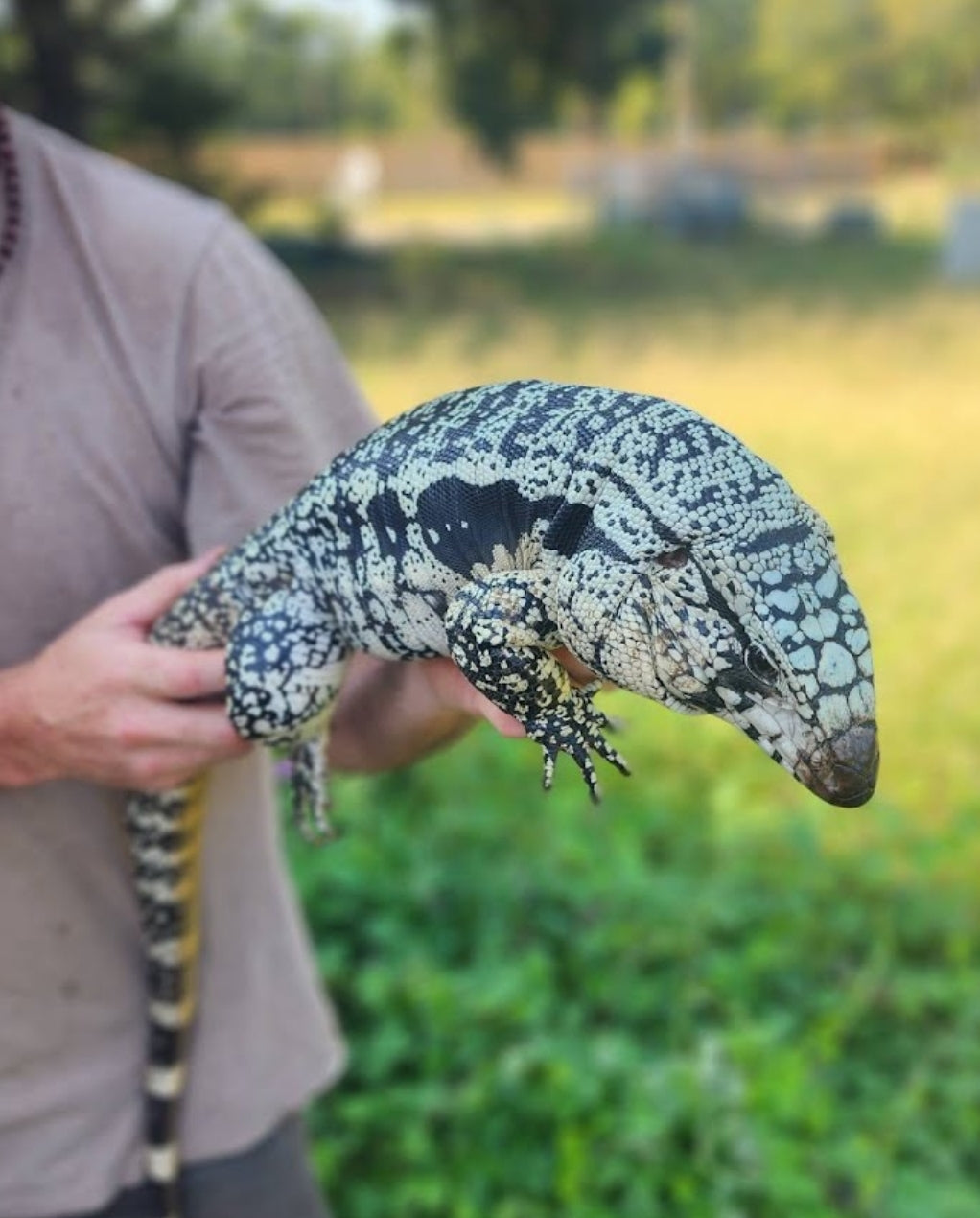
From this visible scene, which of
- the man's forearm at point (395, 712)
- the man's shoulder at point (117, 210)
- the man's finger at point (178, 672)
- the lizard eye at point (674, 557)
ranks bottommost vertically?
the man's forearm at point (395, 712)

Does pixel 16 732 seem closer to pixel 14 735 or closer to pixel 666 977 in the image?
pixel 14 735

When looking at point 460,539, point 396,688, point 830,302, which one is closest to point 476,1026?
point 396,688

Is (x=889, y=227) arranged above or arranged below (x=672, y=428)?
below

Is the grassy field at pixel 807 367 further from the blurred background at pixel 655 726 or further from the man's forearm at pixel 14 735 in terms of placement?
the man's forearm at pixel 14 735

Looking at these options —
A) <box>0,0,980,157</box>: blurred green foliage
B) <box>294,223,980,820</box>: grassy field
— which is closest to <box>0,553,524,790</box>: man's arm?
<box>294,223,980,820</box>: grassy field

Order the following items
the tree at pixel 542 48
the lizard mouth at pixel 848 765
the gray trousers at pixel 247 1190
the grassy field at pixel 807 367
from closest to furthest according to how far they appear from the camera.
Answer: the lizard mouth at pixel 848 765
the gray trousers at pixel 247 1190
the grassy field at pixel 807 367
the tree at pixel 542 48

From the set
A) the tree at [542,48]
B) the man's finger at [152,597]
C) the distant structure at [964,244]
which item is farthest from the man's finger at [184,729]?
the distant structure at [964,244]

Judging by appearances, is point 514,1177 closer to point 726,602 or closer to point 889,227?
point 726,602

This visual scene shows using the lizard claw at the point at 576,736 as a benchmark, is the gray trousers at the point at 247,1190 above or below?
below
